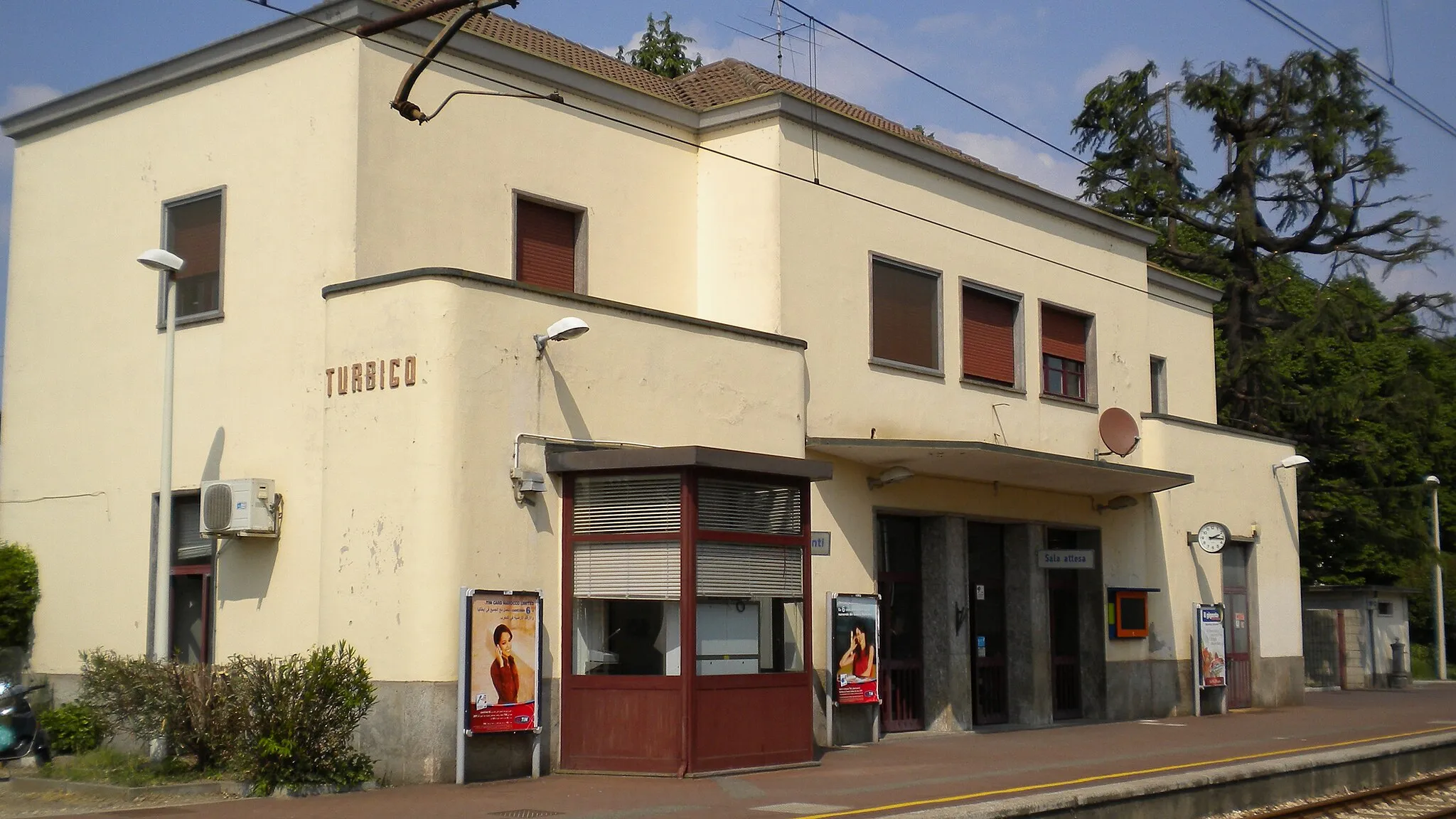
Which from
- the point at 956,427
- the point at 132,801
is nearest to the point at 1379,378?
the point at 956,427

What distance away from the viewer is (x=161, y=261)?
13.8 m

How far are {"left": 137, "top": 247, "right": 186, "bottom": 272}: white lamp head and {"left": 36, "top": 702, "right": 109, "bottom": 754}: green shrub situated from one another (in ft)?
15.4

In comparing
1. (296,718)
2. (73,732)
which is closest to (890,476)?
(296,718)

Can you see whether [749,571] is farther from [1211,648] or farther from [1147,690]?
[1211,648]

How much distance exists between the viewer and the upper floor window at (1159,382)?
1008 inches

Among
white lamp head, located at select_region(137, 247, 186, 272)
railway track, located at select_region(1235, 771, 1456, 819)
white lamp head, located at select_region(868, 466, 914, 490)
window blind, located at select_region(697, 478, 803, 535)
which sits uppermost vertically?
white lamp head, located at select_region(137, 247, 186, 272)

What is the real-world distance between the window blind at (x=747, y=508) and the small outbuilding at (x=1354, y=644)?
2430 centimetres

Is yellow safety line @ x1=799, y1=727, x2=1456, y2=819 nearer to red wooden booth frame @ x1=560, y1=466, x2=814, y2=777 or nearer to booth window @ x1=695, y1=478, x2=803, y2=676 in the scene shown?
red wooden booth frame @ x1=560, y1=466, x2=814, y2=777

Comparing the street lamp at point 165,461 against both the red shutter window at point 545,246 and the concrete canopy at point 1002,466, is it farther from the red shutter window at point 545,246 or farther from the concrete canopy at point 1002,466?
the concrete canopy at point 1002,466

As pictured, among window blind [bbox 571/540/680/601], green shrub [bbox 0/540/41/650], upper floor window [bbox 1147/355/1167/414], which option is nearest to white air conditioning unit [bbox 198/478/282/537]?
window blind [bbox 571/540/680/601]

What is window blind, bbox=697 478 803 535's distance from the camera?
13.8 meters

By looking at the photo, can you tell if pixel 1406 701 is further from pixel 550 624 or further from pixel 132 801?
pixel 132 801

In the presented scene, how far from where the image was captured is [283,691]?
12.1m

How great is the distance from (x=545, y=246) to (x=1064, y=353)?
9.16 metres
